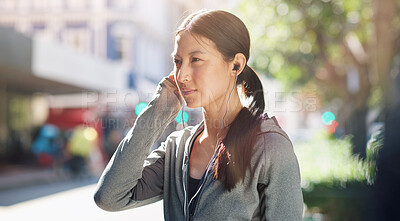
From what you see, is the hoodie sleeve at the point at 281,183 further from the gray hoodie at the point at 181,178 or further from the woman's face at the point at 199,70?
the woman's face at the point at 199,70

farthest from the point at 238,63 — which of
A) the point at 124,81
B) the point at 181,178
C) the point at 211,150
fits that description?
the point at 124,81

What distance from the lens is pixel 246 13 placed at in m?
13.0

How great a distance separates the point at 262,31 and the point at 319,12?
2.05 meters

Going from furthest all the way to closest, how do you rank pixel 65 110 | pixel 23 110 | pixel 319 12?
pixel 65 110, pixel 23 110, pixel 319 12

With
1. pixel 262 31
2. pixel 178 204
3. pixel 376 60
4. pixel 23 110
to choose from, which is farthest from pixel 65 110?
pixel 178 204

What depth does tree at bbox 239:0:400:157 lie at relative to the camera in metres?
11.7

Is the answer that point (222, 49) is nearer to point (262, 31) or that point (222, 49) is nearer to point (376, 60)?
point (376, 60)

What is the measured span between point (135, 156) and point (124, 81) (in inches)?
745

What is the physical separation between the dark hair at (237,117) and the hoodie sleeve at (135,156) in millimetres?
243

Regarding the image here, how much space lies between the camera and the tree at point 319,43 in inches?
460

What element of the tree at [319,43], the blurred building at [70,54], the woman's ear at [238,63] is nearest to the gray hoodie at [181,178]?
the woman's ear at [238,63]

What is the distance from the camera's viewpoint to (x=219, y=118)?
1894 mm

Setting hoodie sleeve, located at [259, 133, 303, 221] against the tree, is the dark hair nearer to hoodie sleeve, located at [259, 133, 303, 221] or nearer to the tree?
hoodie sleeve, located at [259, 133, 303, 221]

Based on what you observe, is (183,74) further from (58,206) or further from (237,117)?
(58,206)
